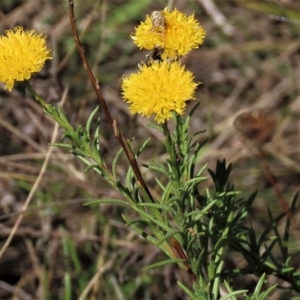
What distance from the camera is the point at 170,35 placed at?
830 mm

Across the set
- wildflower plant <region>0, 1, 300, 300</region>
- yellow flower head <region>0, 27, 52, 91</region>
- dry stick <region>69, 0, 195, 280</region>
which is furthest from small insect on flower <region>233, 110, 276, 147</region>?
yellow flower head <region>0, 27, 52, 91</region>

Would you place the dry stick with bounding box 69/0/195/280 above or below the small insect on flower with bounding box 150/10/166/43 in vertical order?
below

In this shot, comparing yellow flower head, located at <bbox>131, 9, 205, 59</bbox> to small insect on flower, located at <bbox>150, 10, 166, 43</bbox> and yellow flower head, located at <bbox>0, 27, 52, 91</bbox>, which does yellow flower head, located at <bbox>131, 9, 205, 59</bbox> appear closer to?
small insect on flower, located at <bbox>150, 10, 166, 43</bbox>

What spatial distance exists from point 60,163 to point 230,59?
1003 millimetres

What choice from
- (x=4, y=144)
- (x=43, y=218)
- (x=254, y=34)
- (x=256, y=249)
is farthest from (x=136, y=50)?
(x=256, y=249)

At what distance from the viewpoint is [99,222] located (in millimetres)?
2051

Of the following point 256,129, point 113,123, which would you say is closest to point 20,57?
point 113,123

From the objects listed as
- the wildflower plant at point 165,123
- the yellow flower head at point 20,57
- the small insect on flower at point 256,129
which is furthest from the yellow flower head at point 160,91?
the small insect on flower at point 256,129

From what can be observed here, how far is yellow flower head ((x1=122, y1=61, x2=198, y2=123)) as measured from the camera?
0.77m

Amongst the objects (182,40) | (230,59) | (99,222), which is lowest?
(99,222)

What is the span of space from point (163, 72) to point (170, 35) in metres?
0.07

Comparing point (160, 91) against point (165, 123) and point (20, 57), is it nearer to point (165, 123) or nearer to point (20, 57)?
point (165, 123)

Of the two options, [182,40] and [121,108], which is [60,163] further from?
[182,40]

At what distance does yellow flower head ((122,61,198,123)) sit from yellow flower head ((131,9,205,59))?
5cm
